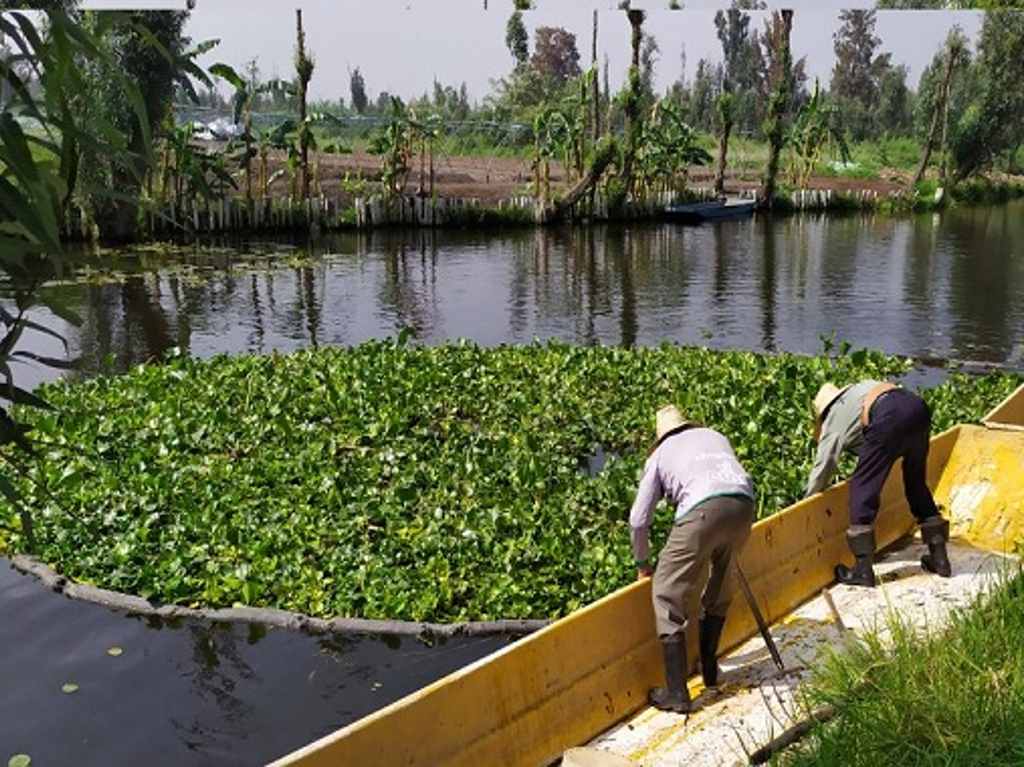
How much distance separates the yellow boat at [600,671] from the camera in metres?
4.51

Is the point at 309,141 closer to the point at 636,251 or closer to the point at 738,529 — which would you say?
the point at 636,251

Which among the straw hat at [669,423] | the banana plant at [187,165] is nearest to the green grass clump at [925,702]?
the straw hat at [669,423]

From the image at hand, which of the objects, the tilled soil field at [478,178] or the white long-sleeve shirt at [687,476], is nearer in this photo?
the white long-sleeve shirt at [687,476]

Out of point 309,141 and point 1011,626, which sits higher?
point 309,141

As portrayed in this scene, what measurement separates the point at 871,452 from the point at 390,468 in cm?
421

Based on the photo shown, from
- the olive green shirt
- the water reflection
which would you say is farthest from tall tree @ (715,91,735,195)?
the olive green shirt

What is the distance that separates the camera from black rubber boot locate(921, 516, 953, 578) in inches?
282

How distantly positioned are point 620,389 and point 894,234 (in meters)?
29.4

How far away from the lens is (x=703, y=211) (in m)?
40.8

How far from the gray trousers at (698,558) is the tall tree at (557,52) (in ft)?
279

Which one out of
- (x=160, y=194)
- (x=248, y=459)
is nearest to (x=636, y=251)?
(x=160, y=194)

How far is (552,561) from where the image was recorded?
778 centimetres

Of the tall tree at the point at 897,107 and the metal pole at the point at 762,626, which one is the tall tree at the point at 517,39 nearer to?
the tall tree at the point at 897,107

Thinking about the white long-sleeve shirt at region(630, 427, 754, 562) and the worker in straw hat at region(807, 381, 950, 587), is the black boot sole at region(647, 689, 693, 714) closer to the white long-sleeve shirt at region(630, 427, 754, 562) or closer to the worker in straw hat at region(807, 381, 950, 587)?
the white long-sleeve shirt at region(630, 427, 754, 562)
